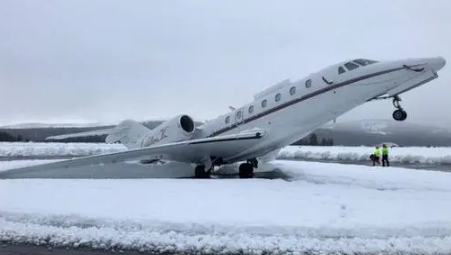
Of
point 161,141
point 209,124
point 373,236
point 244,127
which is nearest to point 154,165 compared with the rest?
point 161,141

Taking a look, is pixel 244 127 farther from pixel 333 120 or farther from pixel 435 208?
pixel 435 208

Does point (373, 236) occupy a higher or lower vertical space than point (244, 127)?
lower

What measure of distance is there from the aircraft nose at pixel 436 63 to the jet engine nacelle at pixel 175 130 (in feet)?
33.4

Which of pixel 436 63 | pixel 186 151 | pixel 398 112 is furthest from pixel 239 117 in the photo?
pixel 436 63

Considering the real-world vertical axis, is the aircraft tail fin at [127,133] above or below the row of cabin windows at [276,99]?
below

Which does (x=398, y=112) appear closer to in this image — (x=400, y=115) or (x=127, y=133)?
(x=400, y=115)

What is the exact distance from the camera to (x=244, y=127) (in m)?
18.6

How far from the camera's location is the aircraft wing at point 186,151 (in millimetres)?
16938

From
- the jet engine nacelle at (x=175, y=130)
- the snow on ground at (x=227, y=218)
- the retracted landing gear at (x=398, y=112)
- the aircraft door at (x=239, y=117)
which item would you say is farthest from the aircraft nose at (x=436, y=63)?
the jet engine nacelle at (x=175, y=130)

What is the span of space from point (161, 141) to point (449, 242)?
1497 cm

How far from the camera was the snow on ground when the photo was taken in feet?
23.6

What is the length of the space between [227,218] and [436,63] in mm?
8720

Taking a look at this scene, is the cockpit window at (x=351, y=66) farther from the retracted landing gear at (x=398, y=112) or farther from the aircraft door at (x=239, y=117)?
the aircraft door at (x=239, y=117)

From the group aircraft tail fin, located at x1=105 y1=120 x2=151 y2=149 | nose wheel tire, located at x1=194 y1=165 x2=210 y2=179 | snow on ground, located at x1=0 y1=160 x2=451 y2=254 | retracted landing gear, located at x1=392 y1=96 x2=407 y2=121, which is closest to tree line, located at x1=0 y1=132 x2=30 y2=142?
aircraft tail fin, located at x1=105 y1=120 x2=151 y2=149
